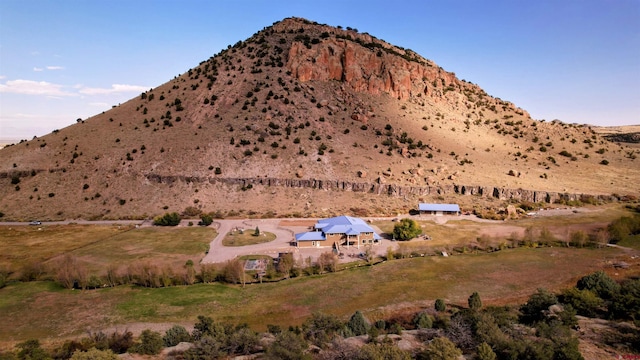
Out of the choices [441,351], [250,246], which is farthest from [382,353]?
[250,246]

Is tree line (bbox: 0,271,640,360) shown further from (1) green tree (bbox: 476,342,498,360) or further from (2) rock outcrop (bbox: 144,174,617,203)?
(2) rock outcrop (bbox: 144,174,617,203)

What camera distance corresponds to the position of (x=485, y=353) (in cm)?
2102

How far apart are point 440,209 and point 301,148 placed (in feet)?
111

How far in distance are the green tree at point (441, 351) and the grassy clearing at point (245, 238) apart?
33983 millimetres

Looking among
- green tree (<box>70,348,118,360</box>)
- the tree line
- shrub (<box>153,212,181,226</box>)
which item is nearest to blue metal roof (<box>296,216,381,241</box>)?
the tree line

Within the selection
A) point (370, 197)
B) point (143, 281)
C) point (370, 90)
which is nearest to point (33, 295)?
point (143, 281)

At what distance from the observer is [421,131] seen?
9712 centimetres

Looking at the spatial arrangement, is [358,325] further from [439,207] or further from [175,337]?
[439,207]

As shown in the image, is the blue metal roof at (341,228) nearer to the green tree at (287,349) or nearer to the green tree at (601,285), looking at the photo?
the green tree at (601,285)

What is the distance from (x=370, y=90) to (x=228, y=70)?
42332 millimetres

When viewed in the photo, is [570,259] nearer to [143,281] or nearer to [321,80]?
[143,281]

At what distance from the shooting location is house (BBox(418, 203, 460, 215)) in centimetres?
6538

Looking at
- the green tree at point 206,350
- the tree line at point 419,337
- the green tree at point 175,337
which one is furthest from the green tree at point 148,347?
the green tree at point 206,350

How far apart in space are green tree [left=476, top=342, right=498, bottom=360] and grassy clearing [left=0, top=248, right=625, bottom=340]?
37.2 ft
